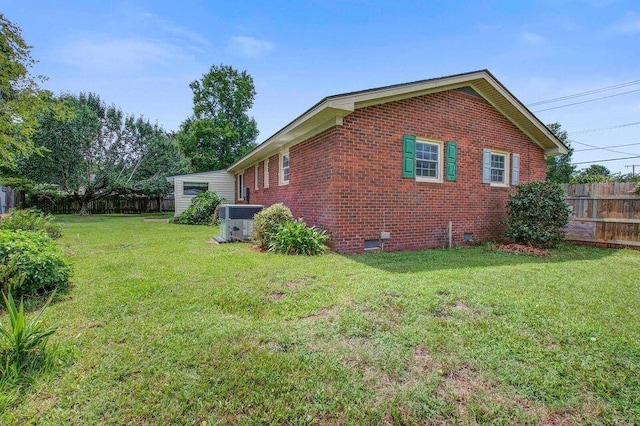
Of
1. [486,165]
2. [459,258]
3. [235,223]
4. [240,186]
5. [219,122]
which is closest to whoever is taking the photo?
[459,258]

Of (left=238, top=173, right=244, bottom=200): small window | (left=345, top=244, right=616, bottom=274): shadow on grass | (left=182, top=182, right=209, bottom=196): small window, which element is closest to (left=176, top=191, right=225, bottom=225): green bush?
(left=238, top=173, right=244, bottom=200): small window

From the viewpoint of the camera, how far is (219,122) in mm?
28250

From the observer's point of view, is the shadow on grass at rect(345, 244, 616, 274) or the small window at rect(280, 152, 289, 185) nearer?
the shadow on grass at rect(345, 244, 616, 274)

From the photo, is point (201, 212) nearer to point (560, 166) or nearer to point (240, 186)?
point (240, 186)

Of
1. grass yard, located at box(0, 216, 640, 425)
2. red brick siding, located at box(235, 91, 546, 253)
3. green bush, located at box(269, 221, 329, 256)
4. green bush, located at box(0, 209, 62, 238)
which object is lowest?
grass yard, located at box(0, 216, 640, 425)

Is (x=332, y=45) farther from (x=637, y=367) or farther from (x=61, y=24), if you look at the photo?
(x=637, y=367)

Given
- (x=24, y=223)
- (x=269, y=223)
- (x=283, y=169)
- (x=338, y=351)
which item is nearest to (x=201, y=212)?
(x=283, y=169)

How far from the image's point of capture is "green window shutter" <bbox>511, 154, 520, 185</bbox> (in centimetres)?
951

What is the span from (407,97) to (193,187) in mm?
15129

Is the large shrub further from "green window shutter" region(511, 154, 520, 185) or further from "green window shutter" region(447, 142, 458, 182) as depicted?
"green window shutter" region(447, 142, 458, 182)

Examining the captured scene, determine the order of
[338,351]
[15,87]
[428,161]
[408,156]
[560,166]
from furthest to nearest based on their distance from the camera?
[560,166], [15,87], [428,161], [408,156], [338,351]

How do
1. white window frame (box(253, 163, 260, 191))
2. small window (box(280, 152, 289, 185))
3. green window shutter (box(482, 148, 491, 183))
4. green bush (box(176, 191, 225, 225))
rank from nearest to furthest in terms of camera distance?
green window shutter (box(482, 148, 491, 183)) → small window (box(280, 152, 289, 185)) → white window frame (box(253, 163, 260, 191)) → green bush (box(176, 191, 225, 225))

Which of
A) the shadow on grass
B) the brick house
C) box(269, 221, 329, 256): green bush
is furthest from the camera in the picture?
the brick house

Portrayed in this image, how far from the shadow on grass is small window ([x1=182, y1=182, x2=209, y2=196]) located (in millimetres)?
14838
